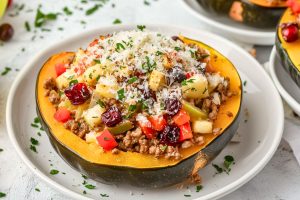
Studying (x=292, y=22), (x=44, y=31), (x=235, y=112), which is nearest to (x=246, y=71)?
(x=292, y=22)

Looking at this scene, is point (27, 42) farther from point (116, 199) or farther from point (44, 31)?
point (116, 199)

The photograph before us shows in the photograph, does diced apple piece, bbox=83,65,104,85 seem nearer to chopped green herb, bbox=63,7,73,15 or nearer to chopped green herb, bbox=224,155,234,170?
chopped green herb, bbox=224,155,234,170

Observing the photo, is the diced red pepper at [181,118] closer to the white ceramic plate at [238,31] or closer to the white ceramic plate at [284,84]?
the white ceramic plate at [284,84]

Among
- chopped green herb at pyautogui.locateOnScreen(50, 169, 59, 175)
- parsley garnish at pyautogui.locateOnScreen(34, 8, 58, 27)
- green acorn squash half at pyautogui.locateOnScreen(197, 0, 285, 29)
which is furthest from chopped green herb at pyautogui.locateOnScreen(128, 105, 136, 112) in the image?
parsley garnish at pyautogui.locateOnScreen(34, 8, 58, 27)

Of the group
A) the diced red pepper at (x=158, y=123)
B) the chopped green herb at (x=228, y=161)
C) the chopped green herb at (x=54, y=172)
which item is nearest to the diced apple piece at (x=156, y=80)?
the diced red pepper at (x=158, y=123)

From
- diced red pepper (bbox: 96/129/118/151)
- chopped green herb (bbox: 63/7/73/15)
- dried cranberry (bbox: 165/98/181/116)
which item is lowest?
chopped green herb (bbox: 63/7/73/15)

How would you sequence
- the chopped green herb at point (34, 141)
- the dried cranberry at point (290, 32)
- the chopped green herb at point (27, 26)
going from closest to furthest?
the chopped green herb at point (34, 141) < the dried cranberry at point (290, 32) < the chopped green herb at point (27, 26)

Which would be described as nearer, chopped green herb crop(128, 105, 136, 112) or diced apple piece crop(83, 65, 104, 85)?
chopped green herb crop(128, 105, 136, 112)
